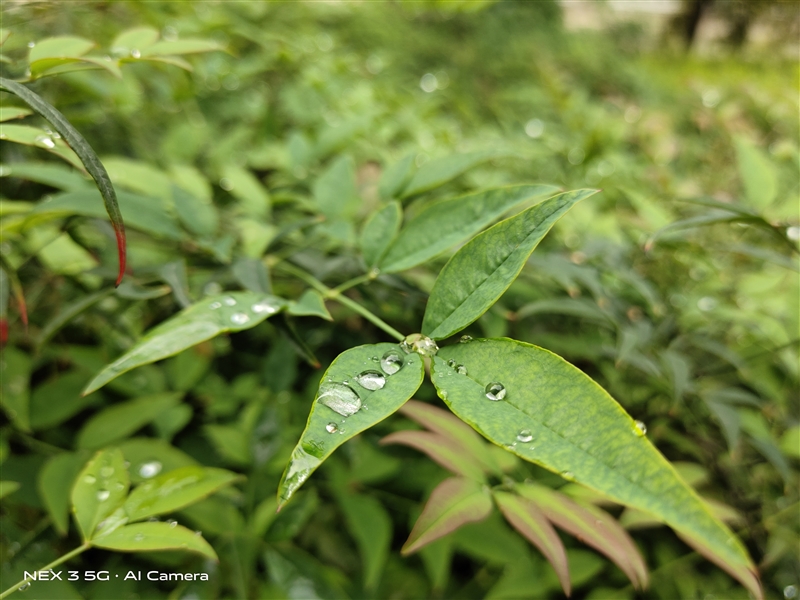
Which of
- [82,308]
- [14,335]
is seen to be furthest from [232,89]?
[82,308]

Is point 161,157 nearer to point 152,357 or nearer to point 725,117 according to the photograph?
point 152,357

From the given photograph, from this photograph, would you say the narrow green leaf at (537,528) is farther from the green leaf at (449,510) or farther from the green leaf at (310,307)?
the green leaf at (310,307)

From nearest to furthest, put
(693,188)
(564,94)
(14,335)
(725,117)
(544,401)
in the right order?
(544,401), (14,335), (693,188), (725,117), (564,94)

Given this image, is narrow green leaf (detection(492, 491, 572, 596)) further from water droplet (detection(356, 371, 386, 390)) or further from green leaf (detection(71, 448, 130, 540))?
green leaf (detection(71, 448, 130, 540))

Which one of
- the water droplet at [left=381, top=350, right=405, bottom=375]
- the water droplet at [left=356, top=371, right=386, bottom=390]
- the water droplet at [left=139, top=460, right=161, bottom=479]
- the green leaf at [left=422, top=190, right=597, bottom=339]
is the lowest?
the water droplet at [left=139, top=460, right=161, bottom=479]

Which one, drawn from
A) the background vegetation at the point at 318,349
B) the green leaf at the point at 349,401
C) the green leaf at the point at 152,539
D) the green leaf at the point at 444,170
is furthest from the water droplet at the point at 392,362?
the green leaf at the point at 444,170

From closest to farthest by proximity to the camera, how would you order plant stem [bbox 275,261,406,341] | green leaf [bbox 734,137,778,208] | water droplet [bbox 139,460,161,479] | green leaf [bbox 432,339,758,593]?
green leaf [bbox 432,339,758,593], plant stem [bbox 275,261,406,341], water droplet [bbox 139,460,161,479], green leaf [bbox 734,137,778,208]

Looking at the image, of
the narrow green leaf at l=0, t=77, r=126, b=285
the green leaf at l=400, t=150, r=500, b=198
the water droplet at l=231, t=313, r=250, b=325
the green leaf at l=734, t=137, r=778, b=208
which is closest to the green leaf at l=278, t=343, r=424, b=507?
the water droplet at l=231, t=313, r=250, b=325
